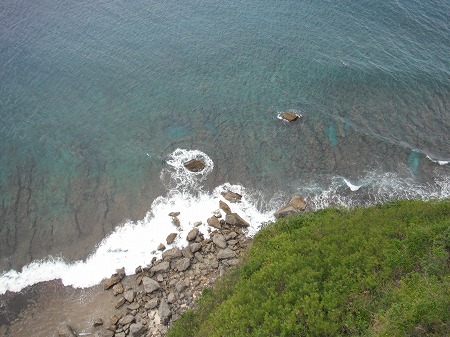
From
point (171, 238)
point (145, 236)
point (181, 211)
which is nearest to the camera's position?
point (171, 238)

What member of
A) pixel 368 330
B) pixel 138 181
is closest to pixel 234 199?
pixel 138 181

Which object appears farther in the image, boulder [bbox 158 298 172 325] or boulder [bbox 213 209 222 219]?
boulder [bbox 213 209 222 219]

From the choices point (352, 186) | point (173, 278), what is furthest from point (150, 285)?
point (352, 186)

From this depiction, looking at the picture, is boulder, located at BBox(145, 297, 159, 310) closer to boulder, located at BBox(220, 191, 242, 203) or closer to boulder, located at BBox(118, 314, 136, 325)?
boulder, located at BBox(118, 314, 136, 325)

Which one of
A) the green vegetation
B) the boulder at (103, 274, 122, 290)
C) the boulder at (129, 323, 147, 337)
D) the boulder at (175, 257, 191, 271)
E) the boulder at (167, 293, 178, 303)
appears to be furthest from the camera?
the boulder at (175, 257, 191, 271)

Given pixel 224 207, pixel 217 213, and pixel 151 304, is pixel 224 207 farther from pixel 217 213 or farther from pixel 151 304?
pixel 151 304

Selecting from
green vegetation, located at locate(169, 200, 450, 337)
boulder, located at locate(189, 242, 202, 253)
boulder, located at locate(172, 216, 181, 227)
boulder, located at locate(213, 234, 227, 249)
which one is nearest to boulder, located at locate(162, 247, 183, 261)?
boulder, located at locate(189, 242, 202, 253)
